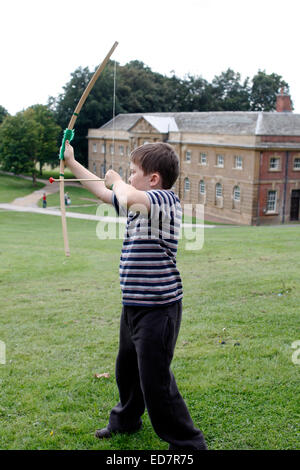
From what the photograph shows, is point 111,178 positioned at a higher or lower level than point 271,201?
higher

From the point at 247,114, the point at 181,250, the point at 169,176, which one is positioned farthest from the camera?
the point at 247,114

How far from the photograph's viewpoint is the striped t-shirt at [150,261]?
323cm

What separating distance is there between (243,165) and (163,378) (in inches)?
1477

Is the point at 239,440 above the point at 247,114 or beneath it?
beneath

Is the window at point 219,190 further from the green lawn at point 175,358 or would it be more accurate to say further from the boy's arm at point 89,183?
the boy's arm at point 89,183

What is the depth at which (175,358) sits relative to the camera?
208 inches

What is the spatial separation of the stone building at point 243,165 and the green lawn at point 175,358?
27.2 meters

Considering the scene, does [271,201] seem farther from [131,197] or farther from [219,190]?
[131,197]

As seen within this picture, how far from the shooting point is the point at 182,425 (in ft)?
11.2

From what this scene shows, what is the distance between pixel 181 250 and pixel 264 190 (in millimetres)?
26809

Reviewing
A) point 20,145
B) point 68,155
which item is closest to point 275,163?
point 20,145

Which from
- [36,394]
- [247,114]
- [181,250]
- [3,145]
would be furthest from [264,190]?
[36,394]

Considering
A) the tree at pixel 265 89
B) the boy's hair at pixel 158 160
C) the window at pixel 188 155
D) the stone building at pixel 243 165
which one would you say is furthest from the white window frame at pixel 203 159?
the boy's hair at pixel 158 160
